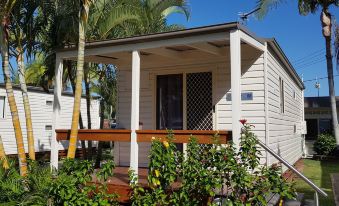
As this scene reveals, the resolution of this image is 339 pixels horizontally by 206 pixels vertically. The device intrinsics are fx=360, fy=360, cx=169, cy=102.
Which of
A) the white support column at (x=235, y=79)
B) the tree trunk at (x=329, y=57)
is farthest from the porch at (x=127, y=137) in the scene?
the tree trunk at (x=329, y=57)

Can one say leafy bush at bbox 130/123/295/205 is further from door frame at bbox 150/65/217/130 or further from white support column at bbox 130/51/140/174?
door frame at bbox 150/65/217/130

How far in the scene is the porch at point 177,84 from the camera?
6.48m

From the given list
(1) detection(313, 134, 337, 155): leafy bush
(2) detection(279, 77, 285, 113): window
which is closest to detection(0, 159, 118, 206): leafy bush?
(2) detection(279, 77, 285, 113): window

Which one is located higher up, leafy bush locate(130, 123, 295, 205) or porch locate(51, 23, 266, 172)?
porch locate(51, 23, 266, 172)

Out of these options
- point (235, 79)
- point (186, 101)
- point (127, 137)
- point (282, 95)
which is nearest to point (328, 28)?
point (282, 95)

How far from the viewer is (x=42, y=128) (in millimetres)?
18312

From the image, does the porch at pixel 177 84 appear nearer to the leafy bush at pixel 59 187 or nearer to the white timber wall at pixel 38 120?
the leafy bush at pixel 59 187

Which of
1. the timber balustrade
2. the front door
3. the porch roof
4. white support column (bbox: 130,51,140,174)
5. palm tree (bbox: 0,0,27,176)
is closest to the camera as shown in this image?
the timber balustrade

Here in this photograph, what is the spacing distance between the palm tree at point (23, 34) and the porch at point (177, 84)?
64 centimetres

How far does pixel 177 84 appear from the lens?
912cm

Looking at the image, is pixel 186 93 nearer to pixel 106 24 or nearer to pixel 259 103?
pixel 259 103

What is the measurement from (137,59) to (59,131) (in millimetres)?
2552

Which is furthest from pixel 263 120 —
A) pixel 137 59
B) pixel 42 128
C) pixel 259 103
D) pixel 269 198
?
pixel 42 128

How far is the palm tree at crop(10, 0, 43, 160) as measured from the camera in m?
7.87
